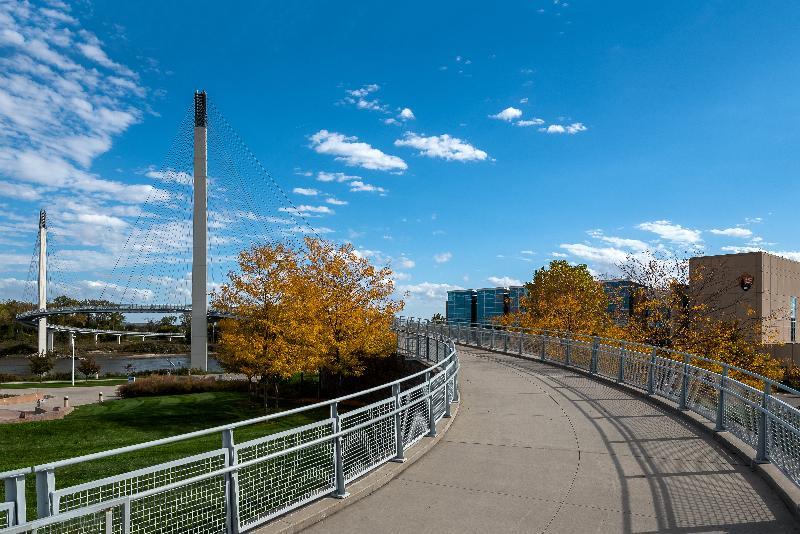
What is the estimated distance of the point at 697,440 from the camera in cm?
973

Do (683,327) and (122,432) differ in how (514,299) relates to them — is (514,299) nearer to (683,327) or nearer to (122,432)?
(683,327)

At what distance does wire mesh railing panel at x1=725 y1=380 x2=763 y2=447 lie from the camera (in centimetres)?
875

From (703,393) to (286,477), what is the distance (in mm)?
8498

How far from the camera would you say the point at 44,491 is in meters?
4.37

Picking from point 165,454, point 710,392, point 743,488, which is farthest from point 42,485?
point 165,454

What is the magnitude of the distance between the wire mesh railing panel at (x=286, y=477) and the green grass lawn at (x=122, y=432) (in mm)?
10673

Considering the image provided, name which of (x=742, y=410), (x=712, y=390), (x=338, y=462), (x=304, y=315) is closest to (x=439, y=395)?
(x=338, y=462)

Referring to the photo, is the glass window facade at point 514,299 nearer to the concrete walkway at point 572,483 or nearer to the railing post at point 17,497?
the concrete walkway at point 572,483

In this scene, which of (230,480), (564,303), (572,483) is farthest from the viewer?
(564,303)

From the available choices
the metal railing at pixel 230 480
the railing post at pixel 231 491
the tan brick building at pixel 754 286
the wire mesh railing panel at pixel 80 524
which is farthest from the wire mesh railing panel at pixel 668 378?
the tan brick building at pixel 754 286

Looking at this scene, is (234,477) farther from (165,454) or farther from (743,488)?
(165,454)

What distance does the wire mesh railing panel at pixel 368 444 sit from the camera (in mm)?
7441

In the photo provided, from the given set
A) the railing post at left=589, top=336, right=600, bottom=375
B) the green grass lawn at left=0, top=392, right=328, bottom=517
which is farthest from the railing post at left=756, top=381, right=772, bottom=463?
the green grass lawn at left=0, top=392, right=328, bottom=517

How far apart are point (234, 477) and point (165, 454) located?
15.6 m
